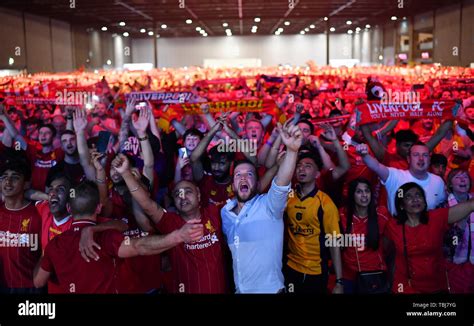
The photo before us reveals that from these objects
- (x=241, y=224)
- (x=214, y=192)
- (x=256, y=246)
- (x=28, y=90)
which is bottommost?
(x=256, y=246)

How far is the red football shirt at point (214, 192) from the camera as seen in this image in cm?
513

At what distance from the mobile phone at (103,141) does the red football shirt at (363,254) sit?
2.89 metres

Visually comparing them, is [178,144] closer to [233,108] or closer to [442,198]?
[233,108]

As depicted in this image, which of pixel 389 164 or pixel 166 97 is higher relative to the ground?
pixel 166 97

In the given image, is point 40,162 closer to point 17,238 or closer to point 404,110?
point 17,238

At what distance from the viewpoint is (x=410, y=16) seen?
19.6m

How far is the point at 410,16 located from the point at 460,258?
54.1 feet

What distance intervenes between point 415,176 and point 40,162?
11.7 feet

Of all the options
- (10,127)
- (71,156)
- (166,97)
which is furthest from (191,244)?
(10,127)

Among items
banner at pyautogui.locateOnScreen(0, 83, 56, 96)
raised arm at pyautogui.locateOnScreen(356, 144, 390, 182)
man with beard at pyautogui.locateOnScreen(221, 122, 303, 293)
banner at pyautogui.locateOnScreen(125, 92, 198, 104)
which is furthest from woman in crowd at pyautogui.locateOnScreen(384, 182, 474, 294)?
banner at pyautogui.locateOnScreen(0, 83, 56, 96)

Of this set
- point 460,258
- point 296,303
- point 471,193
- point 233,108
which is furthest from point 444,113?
point 296,303

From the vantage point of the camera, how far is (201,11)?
575 inches

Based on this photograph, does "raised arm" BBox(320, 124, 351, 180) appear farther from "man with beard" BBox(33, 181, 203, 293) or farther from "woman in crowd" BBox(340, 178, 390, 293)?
"man with beard" BBox(33, 181, 203, 293)

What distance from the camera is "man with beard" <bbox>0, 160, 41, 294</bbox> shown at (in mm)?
4320
